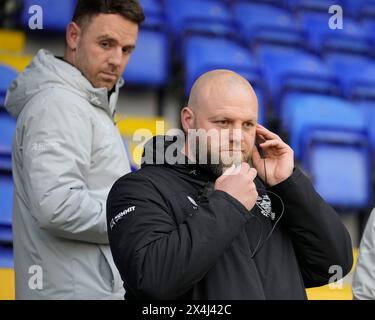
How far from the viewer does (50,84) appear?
8.28 ft

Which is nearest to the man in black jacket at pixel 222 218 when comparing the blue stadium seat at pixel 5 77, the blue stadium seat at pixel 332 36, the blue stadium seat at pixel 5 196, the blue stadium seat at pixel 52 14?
the blue stadium seat at pixel 5 196

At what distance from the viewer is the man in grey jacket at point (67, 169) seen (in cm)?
228

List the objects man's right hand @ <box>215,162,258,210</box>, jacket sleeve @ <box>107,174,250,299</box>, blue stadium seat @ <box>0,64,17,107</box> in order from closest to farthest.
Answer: jacket sleeve @ <box>107,174,250,299</box>, man's right hand @ <box>215,162,258,210</box>, blue stadium seat @ <box>0,64,17,107</box>

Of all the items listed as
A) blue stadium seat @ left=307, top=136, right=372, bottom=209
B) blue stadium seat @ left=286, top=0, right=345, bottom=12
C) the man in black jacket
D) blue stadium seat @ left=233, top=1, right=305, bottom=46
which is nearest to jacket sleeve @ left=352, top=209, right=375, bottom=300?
the man in black jacket

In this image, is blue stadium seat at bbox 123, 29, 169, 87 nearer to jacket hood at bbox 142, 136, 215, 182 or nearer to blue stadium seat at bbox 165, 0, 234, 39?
blue stadium seat at bbox 165, 0, 234, 39

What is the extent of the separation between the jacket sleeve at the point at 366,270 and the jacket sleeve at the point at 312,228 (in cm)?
96

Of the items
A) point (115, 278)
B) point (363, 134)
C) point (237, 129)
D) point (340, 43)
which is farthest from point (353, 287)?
point (340, 43)

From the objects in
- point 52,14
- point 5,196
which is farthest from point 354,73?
point 5,196

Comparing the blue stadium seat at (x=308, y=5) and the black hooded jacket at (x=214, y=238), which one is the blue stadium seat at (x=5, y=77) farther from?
the blue stadium seat at (x=308, y=5)

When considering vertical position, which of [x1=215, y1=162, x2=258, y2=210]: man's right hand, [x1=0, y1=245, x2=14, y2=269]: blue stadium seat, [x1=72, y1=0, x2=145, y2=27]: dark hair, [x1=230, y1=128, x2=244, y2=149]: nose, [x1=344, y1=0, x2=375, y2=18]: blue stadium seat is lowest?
[x1=0, y1=245, x2=14, y2=269]: blue stadium seat

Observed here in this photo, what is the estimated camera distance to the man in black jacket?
1.65 m

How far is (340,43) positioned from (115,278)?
3957 mm

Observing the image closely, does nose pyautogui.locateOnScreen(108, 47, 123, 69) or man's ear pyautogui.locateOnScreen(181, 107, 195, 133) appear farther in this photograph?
nose pyautogui.locateOnScreen(108, 47, 123, 69)

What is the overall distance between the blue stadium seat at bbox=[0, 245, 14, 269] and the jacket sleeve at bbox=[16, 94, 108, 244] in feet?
3.82
